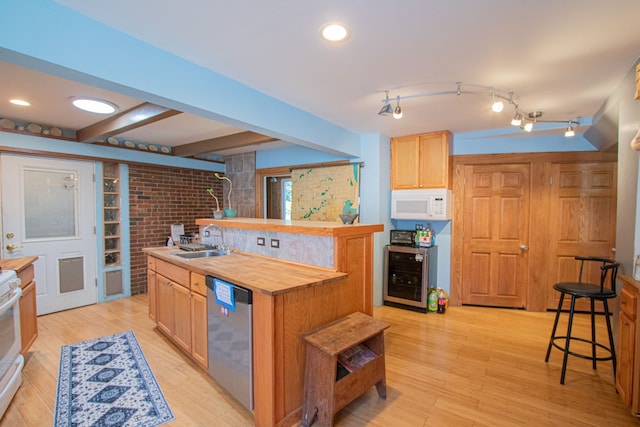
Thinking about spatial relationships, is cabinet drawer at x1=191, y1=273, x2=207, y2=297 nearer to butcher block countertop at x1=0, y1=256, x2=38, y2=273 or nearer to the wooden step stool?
the wooden step stool

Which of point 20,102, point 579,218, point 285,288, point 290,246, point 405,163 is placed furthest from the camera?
point 405,163

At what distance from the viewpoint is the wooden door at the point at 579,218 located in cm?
365

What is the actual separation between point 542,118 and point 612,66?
127cm

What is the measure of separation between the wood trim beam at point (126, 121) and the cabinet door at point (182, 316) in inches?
61.8

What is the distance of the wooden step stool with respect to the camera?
5.74 feet

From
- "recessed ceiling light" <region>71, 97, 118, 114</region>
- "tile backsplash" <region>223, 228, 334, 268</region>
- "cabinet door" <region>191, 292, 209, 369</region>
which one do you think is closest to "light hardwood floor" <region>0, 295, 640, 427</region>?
"cabinet door" <region>191, 292, 209, 369</region>

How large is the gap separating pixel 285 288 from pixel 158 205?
13.1 feet

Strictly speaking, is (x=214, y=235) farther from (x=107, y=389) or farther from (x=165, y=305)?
(x=107, y=389)

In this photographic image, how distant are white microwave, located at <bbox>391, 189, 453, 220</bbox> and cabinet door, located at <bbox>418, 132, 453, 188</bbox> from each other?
0.40 ft

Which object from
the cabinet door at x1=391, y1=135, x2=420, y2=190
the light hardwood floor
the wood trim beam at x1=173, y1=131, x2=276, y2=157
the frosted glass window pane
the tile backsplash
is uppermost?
the wood trim beam at x1=173, y1=131, x2=276, y2=157

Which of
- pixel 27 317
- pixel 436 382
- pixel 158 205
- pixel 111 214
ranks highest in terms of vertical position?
pixel 158 205

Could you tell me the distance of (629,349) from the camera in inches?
72.7

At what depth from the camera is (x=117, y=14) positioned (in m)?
1.52

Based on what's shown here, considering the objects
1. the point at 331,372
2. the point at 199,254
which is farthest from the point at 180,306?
the point at 331,372
